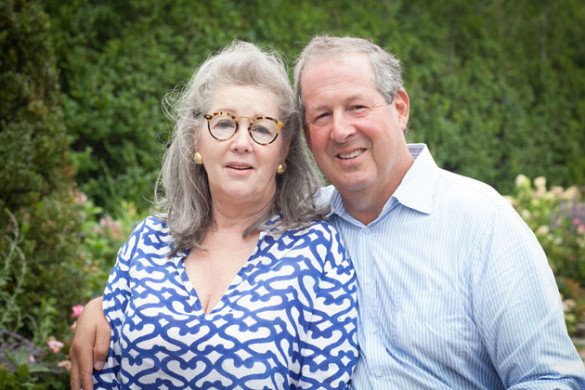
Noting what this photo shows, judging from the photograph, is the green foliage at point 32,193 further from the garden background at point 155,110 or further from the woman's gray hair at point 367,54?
the woman's gray hair at point 367,54

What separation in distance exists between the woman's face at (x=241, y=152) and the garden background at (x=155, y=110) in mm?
1021

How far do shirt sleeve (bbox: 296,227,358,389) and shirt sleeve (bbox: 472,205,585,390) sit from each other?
0.47 m

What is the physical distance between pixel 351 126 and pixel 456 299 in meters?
0.79

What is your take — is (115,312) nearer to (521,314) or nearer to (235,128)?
(235,128)

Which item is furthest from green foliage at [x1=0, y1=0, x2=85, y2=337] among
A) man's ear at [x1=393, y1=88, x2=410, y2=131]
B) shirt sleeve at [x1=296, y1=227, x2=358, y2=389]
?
man's ear at [x1=393, y1=88, x2=410, y2=131]

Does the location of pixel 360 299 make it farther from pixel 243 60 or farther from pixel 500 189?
pixel 500 189

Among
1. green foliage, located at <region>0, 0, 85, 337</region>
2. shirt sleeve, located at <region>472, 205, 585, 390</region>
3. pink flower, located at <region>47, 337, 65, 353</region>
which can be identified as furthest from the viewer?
green foliage, located at <region>0, 0, 85, 337</region>

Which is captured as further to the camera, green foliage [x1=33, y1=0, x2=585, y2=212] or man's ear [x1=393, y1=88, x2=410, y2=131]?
green foliage [x1=33, y1=0, x2=585, y2=212]

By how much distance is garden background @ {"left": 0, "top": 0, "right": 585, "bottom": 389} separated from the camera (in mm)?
3133

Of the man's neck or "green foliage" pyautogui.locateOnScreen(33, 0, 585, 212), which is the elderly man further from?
"green foliage" pyautogui.locateOnScreen(33, 0, 585, 212)

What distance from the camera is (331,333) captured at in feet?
6.97

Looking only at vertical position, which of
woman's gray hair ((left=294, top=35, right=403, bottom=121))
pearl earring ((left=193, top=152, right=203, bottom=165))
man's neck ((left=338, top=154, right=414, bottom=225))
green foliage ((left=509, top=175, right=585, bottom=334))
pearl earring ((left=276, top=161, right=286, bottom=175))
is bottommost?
green foliage ((left=509, top=175, right=585, bottom=334))

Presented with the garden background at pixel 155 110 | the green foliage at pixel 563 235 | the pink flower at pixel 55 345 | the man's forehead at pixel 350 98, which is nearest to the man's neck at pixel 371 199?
the man's forehead at pixel 350 98

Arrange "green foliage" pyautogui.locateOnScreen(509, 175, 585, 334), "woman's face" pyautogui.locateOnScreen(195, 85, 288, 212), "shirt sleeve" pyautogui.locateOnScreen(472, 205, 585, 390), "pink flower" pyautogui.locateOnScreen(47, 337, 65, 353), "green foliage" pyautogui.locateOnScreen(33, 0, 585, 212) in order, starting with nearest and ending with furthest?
"shirt sleeve" pyautogui.locateOnScreen(472, 205, 585, 390) < "woman's face" pyautogui.locateOnScreen(195, 85, 288, 212) < "pink flower" pyautogui.locateOnScreen(47, 337, 65, 353) < "green foliage" pyautogui.locateOnScreen(33, 0, 585, 212) < "green foliage" pyautogui.locateOnScreen(509, 175, 585, 334)
